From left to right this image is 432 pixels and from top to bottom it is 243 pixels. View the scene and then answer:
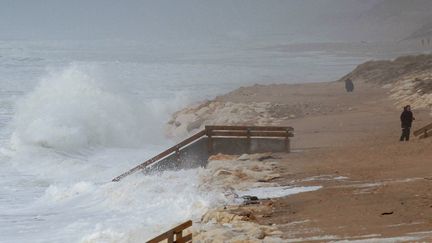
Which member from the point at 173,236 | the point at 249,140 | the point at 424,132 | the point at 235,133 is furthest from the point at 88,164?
the point at 173,236

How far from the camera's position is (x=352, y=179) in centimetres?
1277

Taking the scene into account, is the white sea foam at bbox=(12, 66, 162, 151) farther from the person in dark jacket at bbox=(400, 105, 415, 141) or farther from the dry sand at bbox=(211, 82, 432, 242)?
the person in dark jacket at bbox=(400, 105, 415, 141)

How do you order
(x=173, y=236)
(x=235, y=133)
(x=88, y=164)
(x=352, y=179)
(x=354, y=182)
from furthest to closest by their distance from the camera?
(x=88, y=164) → (x=235, y=133) → (x=352, y=179) → (x=354, y=182) → (x=173, y=236)

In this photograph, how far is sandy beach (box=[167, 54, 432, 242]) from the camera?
9.71 meters

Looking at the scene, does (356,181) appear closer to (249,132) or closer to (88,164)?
(249,132)

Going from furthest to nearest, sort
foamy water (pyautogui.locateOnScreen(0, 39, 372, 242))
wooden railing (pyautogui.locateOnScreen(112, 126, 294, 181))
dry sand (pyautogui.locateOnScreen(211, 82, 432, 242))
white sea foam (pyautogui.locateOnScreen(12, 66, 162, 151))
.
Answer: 1. white sea foam (pyautogui.locateOnScreen(12, 66, 162, 151))
2. wooden railing (pyautogui.locateOnScreen(112, 126, 294, 181))
3. foamy water (pyautogui.locateOnScreen(0, 39, 372, 242))
4. dry sand (pyautogui.locateOnScreen(211, 82, 432, 242))

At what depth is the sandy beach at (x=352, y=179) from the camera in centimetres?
971

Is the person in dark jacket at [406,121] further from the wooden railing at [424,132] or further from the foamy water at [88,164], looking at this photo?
the foamy water at [88,164]

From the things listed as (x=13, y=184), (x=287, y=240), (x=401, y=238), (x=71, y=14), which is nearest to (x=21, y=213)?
(x=13, y=184)

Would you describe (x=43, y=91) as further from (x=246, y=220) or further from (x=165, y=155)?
(x=246, y=220)

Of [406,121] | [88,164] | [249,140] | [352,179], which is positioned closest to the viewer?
[352,179]

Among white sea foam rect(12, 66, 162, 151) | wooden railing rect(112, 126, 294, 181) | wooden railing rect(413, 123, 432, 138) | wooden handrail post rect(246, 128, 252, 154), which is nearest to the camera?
wooden railing rect(413, 123, 432, 138)

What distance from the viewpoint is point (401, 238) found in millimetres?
8914

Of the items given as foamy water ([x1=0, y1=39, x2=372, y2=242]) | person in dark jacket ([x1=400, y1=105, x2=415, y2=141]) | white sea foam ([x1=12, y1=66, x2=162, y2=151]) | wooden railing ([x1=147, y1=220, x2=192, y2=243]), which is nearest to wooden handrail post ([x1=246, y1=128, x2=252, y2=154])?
foamy water ([x1=0, y1=39, x2=372, y2=242])
